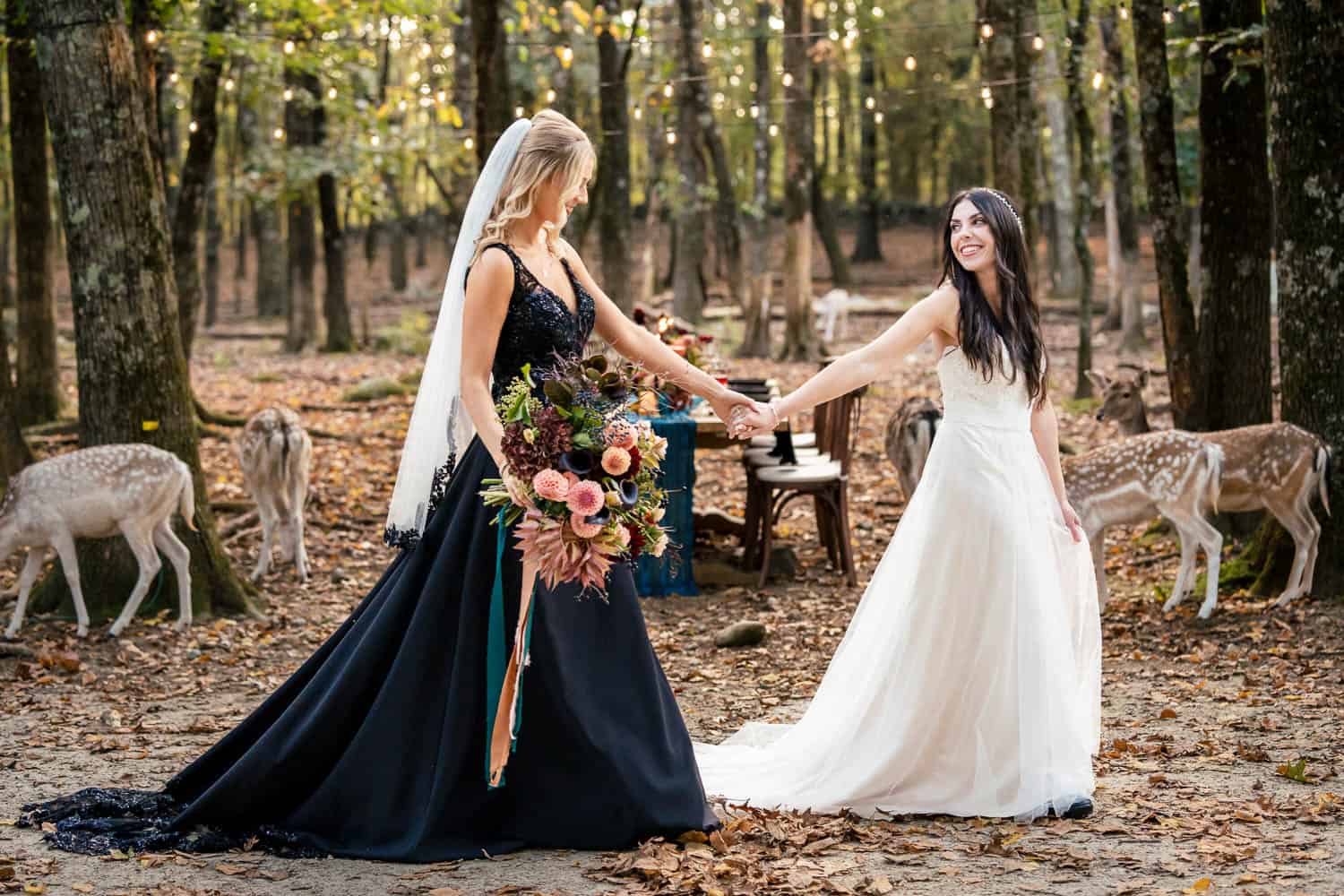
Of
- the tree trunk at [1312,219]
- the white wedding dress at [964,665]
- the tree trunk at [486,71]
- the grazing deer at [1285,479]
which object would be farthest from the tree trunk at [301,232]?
the white wedding dress at [964,665]

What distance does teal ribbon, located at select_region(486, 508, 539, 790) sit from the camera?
4805 mm

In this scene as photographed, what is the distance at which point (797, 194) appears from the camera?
21.0 metres

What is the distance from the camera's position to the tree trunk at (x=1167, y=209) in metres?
10.2

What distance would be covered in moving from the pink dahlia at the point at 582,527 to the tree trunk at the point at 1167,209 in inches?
263

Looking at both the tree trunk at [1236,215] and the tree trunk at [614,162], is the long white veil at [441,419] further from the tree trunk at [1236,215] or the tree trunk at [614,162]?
the tree trunk at [614,162]

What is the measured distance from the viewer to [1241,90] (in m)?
9.67

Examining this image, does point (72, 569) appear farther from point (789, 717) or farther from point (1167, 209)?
point (1167, 209)

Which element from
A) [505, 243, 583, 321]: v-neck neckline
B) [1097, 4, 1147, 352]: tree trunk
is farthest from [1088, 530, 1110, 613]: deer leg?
[1097, 4, 1147, 352]: tree trunk

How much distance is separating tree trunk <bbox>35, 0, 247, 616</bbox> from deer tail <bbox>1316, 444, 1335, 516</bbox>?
6.41 metres

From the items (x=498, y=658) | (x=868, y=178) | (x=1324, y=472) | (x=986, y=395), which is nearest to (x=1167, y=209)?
(x=1324, y=472)

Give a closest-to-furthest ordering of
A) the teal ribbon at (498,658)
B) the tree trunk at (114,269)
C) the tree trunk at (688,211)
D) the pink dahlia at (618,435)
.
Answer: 1. the pink dahlia at (618,435)
2. the teal ribbon at (498,658)
3. the tree trunk at (114,269)
4. the tree trunk at (688,211)

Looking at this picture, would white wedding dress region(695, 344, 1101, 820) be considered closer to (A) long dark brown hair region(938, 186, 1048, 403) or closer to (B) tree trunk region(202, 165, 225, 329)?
(A) long dark brown hair region(938, 186, 1048, 403)

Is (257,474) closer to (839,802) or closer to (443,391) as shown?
(443,391)

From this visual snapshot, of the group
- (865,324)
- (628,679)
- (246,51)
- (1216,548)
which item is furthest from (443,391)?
(865,324)
